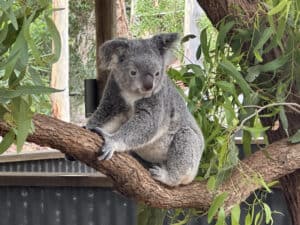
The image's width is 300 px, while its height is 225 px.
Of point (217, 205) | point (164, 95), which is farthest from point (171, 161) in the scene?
point (217, 205)

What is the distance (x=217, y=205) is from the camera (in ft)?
4.67

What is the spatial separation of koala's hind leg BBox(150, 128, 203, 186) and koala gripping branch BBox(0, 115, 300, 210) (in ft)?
0.28

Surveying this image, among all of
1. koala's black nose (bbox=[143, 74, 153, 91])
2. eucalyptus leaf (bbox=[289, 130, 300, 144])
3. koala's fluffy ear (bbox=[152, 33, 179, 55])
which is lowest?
eucalyptus leaf (bbox=[289, 130, 300, 144])

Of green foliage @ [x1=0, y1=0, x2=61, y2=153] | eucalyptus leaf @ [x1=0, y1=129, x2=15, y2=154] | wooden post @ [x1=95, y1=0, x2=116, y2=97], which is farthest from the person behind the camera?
wooden post @ [x1=95, y1=0, x2=116, y2=97]

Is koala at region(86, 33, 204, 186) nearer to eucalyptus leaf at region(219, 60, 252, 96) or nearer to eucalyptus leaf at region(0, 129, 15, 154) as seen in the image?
eucalyptus leaf at region(219, 60, 252, 96)

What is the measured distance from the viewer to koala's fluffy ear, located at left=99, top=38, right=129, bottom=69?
1817 millimetres

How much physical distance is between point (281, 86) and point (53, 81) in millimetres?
7003

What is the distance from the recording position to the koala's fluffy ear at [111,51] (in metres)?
1.82

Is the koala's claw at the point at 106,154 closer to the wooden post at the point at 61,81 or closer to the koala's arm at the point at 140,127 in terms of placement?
the koala's arm at the point at 140,127

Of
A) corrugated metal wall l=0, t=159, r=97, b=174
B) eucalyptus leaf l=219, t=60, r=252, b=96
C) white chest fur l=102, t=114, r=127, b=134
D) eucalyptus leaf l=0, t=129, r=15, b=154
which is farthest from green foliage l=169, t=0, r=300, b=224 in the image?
corrugated metal wall l=0, t=159, r=97, b=174

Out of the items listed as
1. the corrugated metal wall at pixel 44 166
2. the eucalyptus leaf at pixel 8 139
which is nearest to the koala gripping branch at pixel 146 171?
the eucalyptus leaf at pixel 8 139

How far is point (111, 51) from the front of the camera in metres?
Result: 1.83

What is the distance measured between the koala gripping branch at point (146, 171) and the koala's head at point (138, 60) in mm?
343

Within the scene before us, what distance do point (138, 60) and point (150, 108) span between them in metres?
0.15
